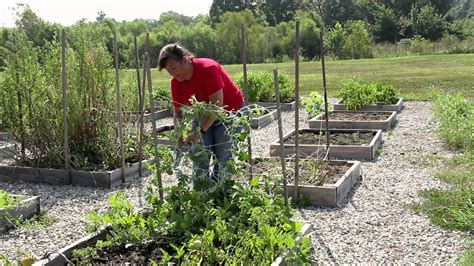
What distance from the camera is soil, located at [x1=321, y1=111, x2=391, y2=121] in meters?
9.20

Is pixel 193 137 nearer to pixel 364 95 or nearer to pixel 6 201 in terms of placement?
pixel 6 201

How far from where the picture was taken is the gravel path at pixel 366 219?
4.14 m

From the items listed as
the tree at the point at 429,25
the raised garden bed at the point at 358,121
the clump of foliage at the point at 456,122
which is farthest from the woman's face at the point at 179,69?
the tree at the point at 429,25

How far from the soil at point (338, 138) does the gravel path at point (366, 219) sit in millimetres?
Result: 362

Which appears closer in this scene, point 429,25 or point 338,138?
point 338,138

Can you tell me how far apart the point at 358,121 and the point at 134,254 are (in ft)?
19.1

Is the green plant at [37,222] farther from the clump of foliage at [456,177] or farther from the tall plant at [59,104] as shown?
the clump of foliage at [456,177]

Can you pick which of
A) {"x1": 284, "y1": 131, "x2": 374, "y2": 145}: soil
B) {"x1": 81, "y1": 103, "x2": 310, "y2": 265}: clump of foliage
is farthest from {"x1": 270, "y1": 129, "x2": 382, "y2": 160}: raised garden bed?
{"x1": 81, "y1": 103, "x2": 310, "y2": 265}: clump of foliage

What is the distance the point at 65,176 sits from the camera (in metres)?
6.23

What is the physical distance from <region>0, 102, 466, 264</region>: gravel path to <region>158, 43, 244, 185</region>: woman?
1.16 ft

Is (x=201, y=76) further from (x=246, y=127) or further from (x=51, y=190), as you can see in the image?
(x=51, y=190)

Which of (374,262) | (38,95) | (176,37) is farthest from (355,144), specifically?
(176,37)

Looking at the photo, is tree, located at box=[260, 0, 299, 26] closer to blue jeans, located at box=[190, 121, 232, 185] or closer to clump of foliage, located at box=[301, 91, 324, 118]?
clump of foliage, located at box=[301, 91, 324, 118]

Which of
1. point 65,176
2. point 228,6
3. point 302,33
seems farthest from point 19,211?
point 228,6
